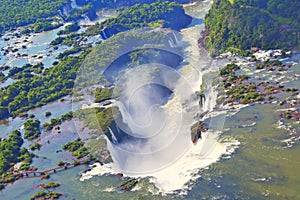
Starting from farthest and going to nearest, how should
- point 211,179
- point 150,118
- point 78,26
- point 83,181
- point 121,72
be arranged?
point 78,26, point 121,72, point 150,118, point 83,181, point 211,179

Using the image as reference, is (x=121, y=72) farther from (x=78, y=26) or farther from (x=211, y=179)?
(x=78, y=26)

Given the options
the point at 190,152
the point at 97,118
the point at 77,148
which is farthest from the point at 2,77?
the point at 190,152

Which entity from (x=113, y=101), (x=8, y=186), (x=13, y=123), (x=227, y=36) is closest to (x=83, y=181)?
(x=8, y=186)

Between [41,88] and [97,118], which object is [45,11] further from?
[97,118]

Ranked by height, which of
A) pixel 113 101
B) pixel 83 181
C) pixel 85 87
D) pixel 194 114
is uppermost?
pixel 85 87

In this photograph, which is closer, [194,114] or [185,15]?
[194,114]
